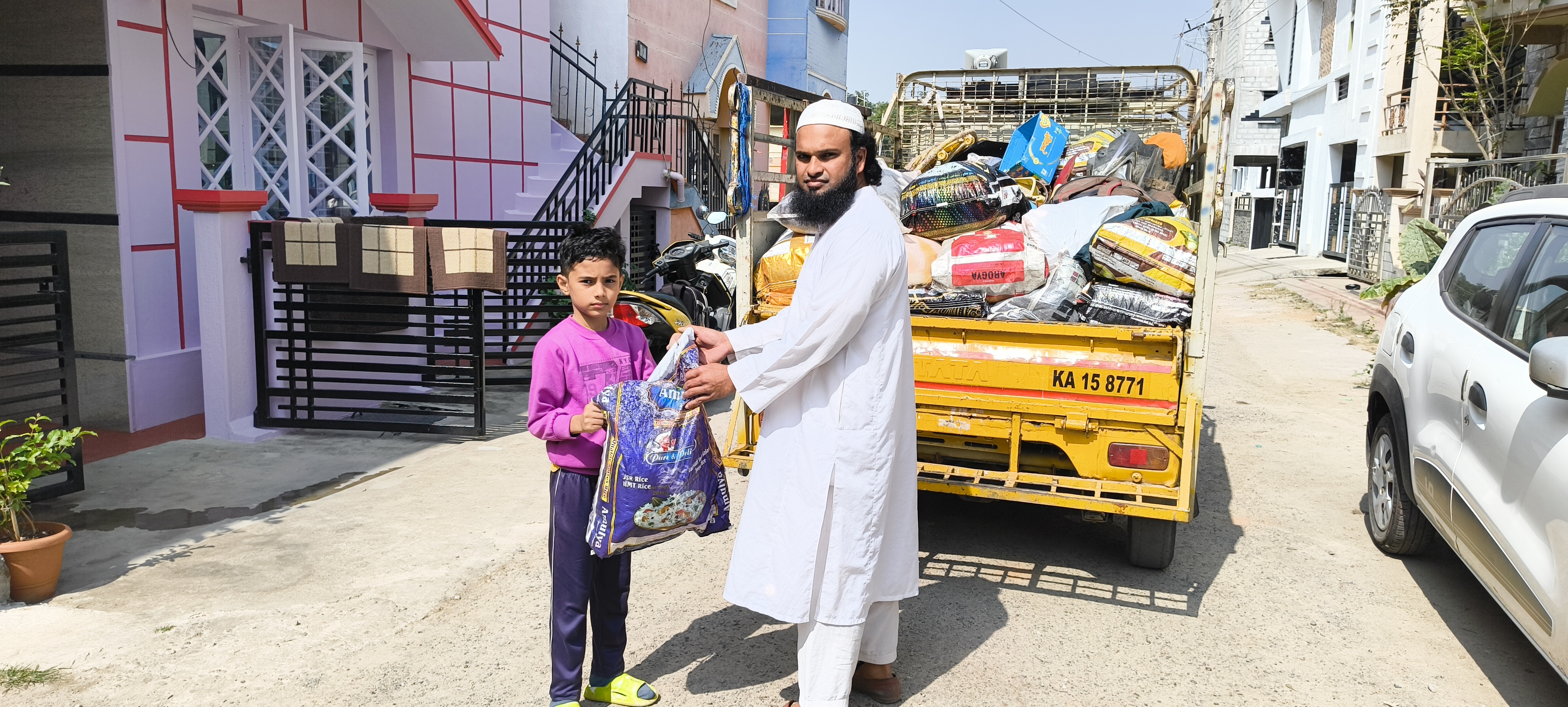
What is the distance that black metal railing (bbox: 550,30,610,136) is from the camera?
15.4 metres

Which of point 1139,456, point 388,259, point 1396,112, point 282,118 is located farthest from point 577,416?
point 1396,112

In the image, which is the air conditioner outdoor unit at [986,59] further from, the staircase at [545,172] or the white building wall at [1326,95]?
the white building wall at [1326,95]

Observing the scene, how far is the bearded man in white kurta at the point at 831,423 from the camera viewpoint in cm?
308

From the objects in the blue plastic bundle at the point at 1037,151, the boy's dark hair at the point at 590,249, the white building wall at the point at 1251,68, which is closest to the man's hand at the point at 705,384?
the boy's dark hair at the point at 590,249

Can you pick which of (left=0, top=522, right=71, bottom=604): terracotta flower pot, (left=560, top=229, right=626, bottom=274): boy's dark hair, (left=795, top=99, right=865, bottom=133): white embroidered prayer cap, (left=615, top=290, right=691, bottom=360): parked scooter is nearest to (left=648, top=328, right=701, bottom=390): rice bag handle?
(left=560, top=229, right=626, bottom=274): boy's dark hair

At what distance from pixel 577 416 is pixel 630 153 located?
9700 mm

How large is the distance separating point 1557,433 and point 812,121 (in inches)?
95.1

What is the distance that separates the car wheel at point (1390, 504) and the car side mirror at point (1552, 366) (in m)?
1.67

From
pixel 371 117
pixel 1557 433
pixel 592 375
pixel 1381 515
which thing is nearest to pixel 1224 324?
pixel 1381 515

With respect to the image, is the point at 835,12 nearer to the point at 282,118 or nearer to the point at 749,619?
the point at 282,118

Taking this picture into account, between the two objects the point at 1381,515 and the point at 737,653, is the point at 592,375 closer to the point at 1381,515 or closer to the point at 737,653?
the point at 737,653

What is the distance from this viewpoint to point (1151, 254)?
4.55 meters

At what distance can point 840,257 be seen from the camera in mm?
3111

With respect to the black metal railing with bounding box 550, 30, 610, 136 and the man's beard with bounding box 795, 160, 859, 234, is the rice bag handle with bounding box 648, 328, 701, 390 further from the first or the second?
the black metal railing with bounding box 550, 30, 610, 136
